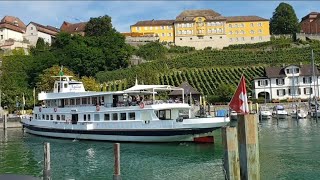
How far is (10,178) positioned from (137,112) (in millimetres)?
23695

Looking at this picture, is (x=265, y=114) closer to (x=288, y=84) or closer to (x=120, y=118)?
(x=288, y=84)

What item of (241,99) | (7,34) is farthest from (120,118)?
(7,34)

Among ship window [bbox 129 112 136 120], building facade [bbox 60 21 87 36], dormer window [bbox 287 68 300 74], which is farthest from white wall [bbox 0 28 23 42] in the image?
ship window [bbox 129 112 136 120]

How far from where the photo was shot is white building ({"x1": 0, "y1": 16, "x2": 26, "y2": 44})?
109688 mm

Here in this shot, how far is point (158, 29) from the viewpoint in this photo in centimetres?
12112

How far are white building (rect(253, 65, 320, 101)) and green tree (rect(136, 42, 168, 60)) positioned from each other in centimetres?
3377

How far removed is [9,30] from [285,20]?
262 ft

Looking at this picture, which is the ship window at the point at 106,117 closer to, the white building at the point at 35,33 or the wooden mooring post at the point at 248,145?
the wooden mooring post at the point at 248,145

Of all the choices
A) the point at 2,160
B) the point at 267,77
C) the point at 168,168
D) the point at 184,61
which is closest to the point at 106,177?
the point at 168,168

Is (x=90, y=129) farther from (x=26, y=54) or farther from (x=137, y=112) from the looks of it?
(x=26, y=54)

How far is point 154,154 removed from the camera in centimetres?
2778

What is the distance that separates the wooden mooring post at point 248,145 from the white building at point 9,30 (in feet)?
349

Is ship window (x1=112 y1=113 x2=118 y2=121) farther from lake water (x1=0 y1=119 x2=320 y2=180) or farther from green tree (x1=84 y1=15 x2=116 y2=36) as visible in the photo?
green tree (x1=84 y1=15 x2=116 y2=36)

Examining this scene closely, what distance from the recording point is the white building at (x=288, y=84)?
72.4 m
